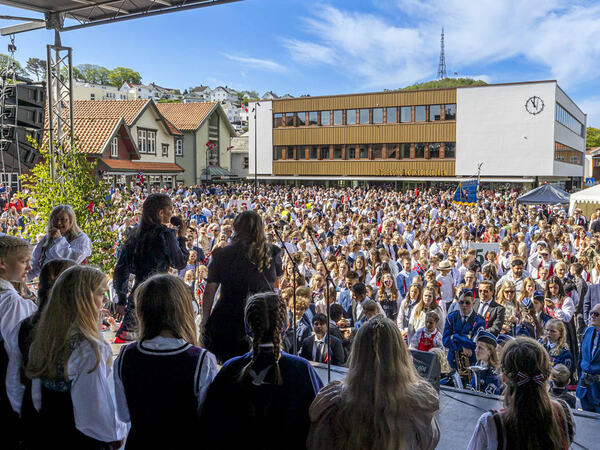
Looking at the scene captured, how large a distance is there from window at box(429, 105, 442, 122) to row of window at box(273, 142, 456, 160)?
6.53 ft

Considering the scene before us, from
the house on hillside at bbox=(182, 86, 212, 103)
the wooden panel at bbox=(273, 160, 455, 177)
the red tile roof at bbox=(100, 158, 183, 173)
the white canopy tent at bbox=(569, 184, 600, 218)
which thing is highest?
the house on hillside at bbox=(182, 86, 212, 103)

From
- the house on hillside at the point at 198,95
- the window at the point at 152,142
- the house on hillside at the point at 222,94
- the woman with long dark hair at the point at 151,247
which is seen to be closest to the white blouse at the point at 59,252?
the woman with long dark hair at the point at 151,247

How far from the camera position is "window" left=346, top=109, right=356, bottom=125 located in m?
44.4

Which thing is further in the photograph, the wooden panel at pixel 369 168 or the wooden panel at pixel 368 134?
Result: the wooden panel at pixel 369 168

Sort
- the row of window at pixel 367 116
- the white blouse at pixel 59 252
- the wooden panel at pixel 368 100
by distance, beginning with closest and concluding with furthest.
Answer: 1. the white blouse at pixel 59 252
2. the wooden panel at pixel 368 100
3. the row of window at pixel 367 116

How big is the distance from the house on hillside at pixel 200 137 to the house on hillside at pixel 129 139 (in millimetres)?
1634

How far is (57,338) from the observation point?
95.4 inches

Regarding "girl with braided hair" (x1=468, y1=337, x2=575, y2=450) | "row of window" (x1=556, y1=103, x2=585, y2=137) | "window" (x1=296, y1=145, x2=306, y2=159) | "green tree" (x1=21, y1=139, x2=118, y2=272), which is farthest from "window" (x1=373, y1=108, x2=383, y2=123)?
"girl with braided hair" (x1=468, y1=337, x2=575, y2=450)

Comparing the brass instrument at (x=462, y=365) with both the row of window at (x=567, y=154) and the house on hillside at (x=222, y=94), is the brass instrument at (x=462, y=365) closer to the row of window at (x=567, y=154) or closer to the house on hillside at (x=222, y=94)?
the row of window at (x=567, y=154)

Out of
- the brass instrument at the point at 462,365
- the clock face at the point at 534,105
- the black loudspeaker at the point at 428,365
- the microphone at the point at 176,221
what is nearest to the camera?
the black loudspeaker at the point at 428,365

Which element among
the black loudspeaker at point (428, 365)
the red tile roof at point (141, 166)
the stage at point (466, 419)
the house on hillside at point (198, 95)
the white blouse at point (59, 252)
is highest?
the house on hillside at point (198, 95)

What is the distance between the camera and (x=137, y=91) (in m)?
125

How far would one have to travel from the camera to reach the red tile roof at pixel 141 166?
104 feet

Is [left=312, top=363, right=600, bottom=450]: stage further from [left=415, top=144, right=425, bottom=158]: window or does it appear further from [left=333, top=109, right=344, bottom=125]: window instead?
[left=333, top=109, right=344, bottom=125]: window
